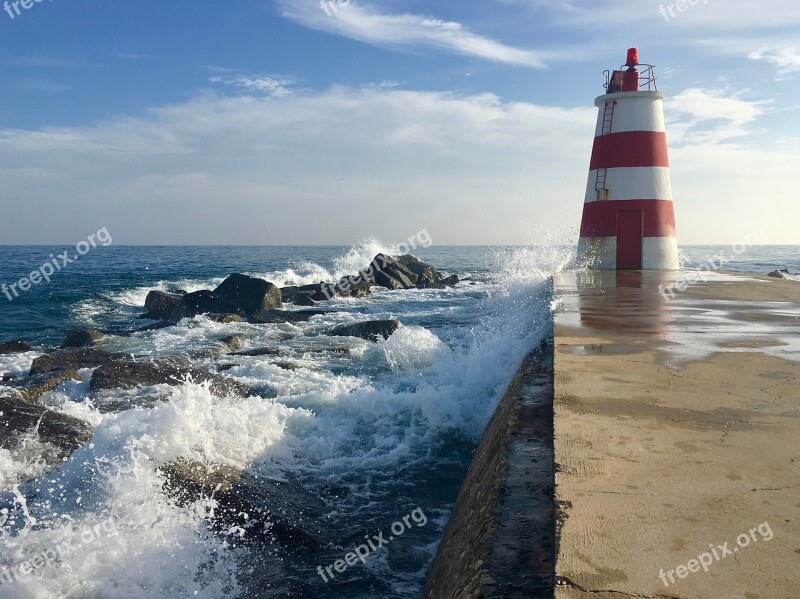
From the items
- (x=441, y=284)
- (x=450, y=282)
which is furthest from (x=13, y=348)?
(x=450, y=282)


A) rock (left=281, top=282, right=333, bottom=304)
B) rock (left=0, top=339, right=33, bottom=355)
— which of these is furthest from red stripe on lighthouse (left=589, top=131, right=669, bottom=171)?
rock (left=0, top=339, right=33, bottom=355)

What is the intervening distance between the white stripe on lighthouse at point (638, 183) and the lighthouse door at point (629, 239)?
0.35 metres

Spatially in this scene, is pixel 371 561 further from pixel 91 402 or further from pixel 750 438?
pixel 91 402

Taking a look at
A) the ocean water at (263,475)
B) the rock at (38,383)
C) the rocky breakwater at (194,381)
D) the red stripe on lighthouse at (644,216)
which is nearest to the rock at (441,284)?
the rocky breakwater at (194,381)

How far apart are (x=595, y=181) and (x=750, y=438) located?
11.0 m

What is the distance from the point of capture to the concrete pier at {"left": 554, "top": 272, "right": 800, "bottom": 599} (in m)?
1.64

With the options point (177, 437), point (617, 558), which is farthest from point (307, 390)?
point (617, 558)

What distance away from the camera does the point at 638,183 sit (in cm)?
1249

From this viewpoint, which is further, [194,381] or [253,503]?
[194,381]

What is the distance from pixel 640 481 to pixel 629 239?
11.5 metres

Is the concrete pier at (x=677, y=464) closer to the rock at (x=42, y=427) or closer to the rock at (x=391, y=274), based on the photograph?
the rock at (x=42, y=427)

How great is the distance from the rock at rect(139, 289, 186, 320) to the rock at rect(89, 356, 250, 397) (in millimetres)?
9200

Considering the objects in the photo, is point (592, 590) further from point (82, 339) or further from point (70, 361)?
point (82, 339)

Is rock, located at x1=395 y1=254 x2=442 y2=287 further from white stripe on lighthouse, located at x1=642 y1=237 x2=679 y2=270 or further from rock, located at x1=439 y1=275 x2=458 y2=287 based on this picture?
white stripe on lighthouse, located at x1=642 y1=237 x2=679 y2=270
